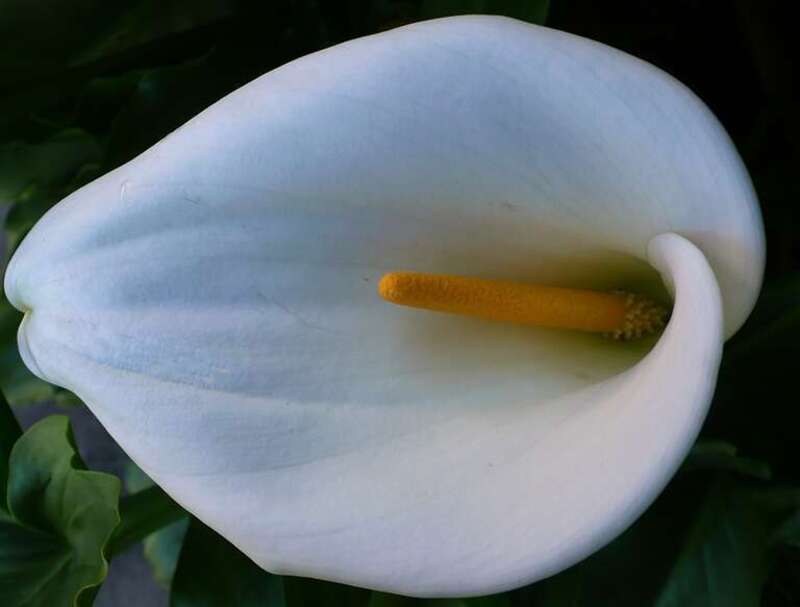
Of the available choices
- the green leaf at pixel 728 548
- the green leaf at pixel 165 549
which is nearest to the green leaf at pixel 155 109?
the green leaf at pixel 165 549

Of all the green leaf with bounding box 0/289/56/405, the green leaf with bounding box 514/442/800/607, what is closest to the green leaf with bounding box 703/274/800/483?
the green leaf with bounding box 514/442/800/607

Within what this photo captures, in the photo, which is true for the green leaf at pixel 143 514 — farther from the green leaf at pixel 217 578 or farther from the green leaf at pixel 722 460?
the green leaf at pixel 722 460

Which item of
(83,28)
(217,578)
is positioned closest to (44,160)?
(83,28)

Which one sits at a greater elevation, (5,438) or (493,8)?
(493,8)

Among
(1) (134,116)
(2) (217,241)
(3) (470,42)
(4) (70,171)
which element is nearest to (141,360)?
(2) (217,241)

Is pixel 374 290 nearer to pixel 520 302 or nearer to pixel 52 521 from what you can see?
pixel 520 302
